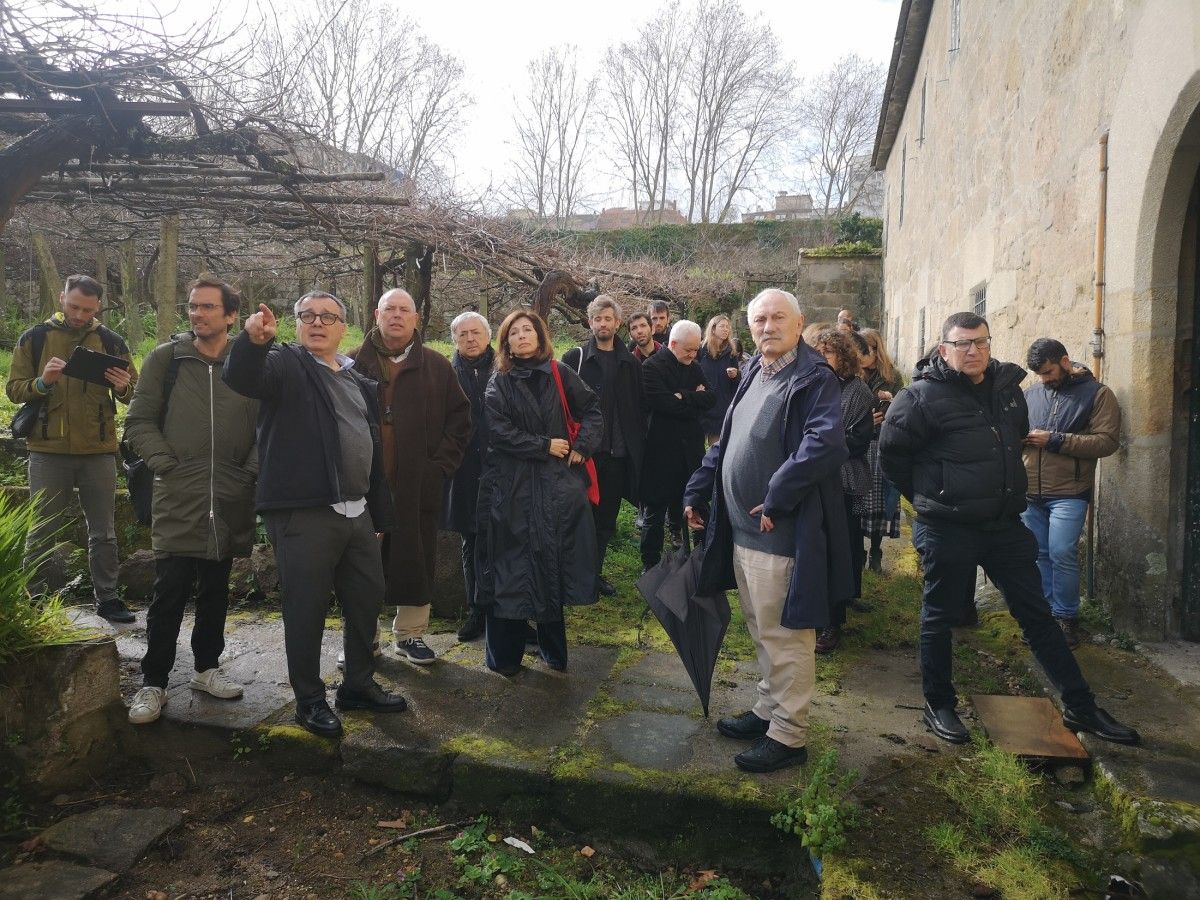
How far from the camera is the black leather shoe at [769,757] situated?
9.73 feet

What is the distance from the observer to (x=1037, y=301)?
5613 millimetres

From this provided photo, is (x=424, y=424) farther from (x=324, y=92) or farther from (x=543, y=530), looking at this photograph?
(x=324, y=92)

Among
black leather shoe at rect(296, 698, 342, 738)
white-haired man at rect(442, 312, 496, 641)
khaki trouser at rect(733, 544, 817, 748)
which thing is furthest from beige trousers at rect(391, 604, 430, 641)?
khaki trouser at rect(733, 544, 817, 748)

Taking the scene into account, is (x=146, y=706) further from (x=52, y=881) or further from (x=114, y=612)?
(x=114, y=612)

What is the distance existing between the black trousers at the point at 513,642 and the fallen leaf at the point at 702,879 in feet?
4.76

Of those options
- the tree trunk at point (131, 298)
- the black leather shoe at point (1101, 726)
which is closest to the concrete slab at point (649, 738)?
the black leather shoe at point (1101, 726)

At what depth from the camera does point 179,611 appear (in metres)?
3.54

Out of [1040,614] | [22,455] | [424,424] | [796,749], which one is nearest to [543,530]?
[424,424]

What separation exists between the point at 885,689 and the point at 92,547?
463cm

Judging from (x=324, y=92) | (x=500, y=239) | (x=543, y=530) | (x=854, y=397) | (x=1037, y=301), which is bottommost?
(x=543, y=530)

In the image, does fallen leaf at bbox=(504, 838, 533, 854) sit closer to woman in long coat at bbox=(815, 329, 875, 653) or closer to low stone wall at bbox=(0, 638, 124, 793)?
low stone wall at bbox=(0, 638, 124, 793)

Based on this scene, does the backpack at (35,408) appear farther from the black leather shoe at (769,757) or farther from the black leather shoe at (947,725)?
the black leather shoe at (947,725)

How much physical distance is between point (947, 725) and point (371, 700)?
8.30 ft

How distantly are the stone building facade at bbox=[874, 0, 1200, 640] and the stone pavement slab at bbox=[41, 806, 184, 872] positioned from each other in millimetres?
4770
